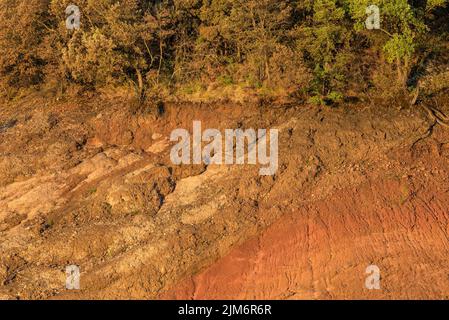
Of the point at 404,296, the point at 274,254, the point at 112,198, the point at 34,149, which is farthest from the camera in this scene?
the point at 34,149

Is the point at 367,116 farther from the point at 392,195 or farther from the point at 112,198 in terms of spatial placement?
the point at 112,198

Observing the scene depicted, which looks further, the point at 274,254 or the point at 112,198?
the point at 112,198

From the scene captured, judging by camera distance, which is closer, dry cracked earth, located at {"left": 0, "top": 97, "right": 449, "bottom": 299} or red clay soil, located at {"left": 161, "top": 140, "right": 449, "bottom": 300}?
red clay soil, located at {"left": 161, "top": 140, "right": 449, "bottom": 300}

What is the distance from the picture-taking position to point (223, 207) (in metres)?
29.1

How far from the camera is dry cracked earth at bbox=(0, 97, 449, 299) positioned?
88.2 ft

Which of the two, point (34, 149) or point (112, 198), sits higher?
point (34, 149)

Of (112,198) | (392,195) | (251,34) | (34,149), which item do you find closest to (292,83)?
(251,34)

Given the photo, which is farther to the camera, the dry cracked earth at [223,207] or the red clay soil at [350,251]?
the dry cracked earth at [223,207]

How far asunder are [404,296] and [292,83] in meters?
10.9

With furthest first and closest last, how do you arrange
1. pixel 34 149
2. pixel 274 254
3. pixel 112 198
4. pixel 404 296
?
pixel 34 149
pixel 112 198
pixel 274 254
pixel 404 296

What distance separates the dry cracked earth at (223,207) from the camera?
2689 centimetres

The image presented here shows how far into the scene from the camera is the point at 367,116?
1241 inches

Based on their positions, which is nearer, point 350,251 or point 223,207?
point 350,251

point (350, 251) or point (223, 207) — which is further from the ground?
point (223, 207)
